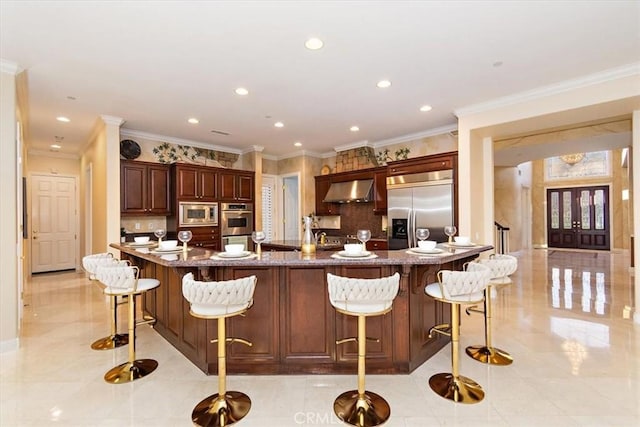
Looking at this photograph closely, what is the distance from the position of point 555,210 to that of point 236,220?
38.1 ft

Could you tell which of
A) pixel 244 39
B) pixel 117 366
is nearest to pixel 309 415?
pixel 117 366

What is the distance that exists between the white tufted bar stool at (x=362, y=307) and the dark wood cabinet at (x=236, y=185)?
15.4 ft

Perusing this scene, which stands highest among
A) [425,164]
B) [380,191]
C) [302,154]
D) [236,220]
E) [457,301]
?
[302,154]

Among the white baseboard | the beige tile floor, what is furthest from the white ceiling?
the beige tile floor

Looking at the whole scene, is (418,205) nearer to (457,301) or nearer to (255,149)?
(457,301)

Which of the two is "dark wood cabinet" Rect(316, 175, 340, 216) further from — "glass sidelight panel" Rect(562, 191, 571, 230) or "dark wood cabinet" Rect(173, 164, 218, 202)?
"glass sidelight panel" Rect(562, 191, 571, 230)

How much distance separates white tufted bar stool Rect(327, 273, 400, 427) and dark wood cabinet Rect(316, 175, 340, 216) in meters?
5.03

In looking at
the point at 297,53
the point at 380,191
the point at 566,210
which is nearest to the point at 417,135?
the point at 380,191

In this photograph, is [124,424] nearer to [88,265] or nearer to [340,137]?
[88,265]

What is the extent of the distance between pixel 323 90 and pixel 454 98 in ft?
5.64

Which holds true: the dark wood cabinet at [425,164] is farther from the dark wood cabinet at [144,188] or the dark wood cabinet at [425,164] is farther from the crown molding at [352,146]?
the dark wood cabinet at [144,188]

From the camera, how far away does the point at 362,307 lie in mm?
2115

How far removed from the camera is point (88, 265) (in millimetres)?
2957

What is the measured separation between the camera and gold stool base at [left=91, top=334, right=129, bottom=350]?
315cm
